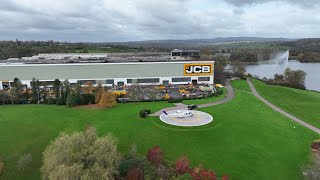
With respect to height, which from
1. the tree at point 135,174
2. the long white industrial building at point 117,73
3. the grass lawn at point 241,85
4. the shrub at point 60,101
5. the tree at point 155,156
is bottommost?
the tree at point 135,174

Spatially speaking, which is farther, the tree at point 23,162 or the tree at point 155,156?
the tree at point 155,156

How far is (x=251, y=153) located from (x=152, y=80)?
4450 centimetres

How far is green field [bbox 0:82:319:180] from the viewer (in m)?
30.4

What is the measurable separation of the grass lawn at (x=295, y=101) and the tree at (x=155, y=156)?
91.5 feet

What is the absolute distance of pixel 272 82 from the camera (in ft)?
257

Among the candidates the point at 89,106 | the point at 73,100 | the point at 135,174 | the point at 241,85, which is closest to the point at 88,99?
the point at 89,106

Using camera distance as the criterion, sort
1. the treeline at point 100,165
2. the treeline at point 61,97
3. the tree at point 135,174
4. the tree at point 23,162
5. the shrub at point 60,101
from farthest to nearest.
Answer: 1. the shrub at point 60,101
2. the treeline at point 61,97
3. the tree at point 23,162
4. the tree at point 135,174
5. the treeline at point 100,165

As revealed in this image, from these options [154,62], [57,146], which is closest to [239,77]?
[154,62]

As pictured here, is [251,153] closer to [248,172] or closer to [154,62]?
[248,172]

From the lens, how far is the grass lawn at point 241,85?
70.8m

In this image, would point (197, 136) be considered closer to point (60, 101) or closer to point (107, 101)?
point (107, 101)

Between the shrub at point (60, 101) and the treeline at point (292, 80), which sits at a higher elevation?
the treeline at point (292, 80)

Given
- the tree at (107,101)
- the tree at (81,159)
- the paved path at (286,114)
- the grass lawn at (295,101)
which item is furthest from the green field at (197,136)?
the tree at (81,159)

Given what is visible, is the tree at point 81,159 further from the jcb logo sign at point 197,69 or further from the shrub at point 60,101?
the jcb logo sign at point 197,69
